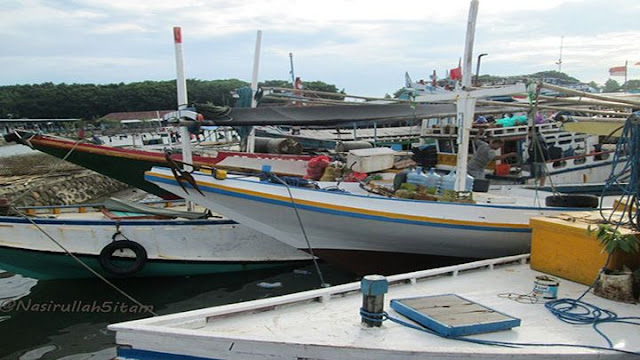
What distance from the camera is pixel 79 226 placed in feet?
30.5

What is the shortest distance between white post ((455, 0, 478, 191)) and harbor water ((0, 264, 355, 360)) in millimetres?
3189

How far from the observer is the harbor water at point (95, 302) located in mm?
7641

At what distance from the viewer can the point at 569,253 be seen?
19.4ft

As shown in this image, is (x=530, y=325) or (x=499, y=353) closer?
(x=499, y=353)

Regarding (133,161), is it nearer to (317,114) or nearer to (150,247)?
(150,247)

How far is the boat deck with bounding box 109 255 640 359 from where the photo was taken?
13.0 feet

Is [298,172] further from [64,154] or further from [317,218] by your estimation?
[64,154]

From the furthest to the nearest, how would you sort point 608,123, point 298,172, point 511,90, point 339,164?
point 298,172 → point 339,164 → point 511,90 → point 608,123

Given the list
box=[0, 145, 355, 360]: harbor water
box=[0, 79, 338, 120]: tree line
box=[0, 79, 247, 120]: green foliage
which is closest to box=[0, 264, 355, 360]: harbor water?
box=[0, 145, 355, 360]: harbor water

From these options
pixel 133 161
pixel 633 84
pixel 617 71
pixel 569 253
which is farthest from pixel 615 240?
pixel 633 84

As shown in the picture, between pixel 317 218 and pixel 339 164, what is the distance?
2.85 metres

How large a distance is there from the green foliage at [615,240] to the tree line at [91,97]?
3490 inches

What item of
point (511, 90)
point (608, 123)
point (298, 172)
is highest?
point (511, 90)

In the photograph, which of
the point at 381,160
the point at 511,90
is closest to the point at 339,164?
the point at 381,160
